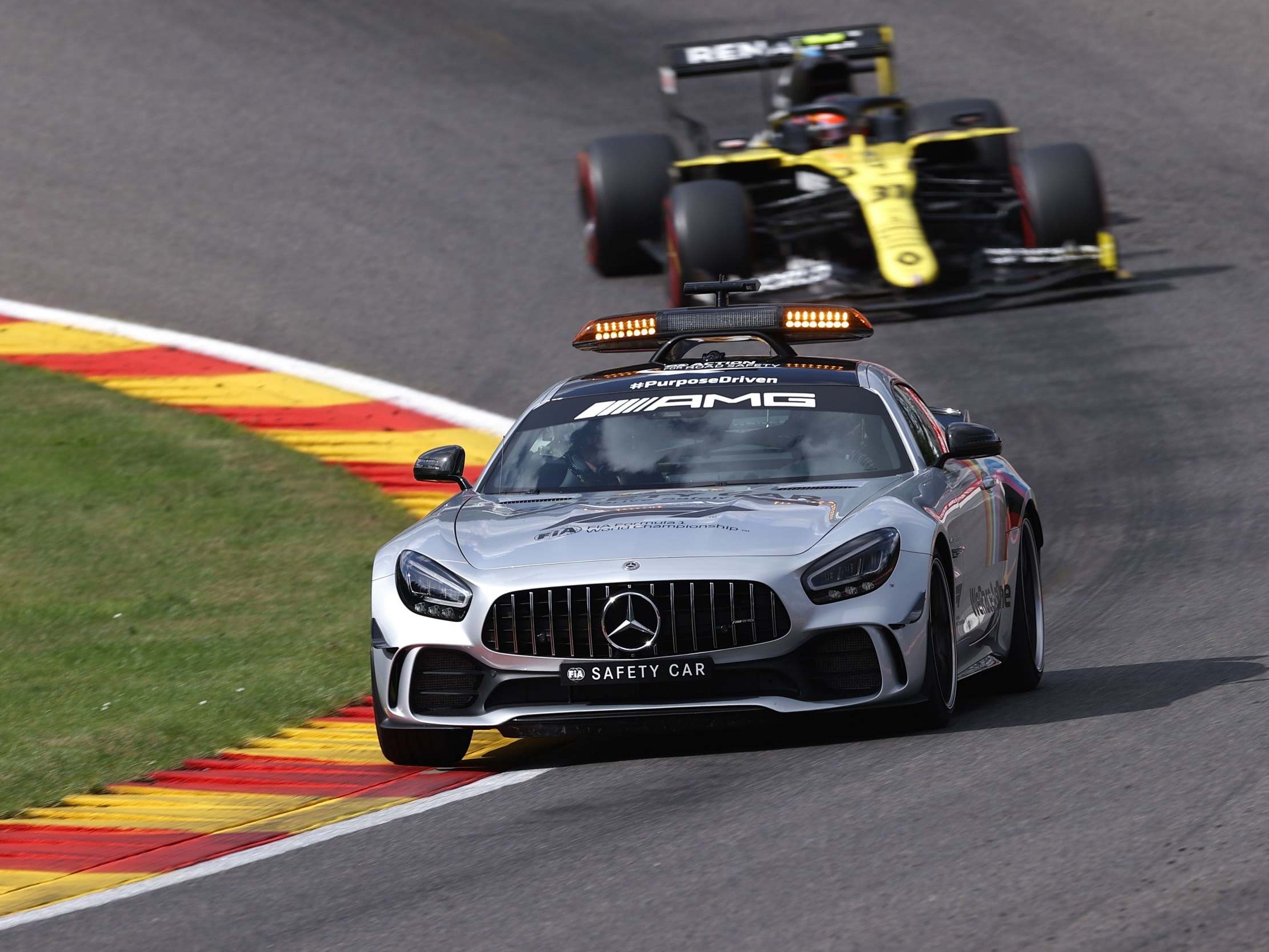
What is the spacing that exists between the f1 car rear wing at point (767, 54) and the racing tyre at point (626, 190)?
443 mm

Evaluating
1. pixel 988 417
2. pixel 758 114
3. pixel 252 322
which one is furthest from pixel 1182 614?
pixel 758 114

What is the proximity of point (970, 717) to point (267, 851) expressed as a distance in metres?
2.63

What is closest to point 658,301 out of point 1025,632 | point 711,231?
point 711,231

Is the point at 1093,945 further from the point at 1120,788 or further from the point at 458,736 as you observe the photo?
the point at 458,736

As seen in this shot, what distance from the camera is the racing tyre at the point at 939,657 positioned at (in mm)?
7121

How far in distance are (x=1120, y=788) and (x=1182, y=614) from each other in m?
3.73

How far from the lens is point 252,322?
17.2 metres

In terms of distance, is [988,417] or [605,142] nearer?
[988,417]

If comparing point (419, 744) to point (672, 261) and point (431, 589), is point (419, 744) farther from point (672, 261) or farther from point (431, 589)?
point (672, 261)

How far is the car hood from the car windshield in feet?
0.67

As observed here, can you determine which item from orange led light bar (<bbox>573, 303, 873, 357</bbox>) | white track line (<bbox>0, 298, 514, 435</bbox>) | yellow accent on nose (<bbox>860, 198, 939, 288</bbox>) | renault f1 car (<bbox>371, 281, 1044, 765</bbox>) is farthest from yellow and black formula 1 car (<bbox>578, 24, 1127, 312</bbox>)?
renault f1 car (<bbox>371, 281, 1044, 765</bbox>)

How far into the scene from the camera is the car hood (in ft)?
23.2

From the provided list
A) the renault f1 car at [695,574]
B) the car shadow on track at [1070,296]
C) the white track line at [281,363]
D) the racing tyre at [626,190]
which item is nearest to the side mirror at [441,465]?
the renault f1 car at [695,574]

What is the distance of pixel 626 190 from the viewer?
18.0 meters
